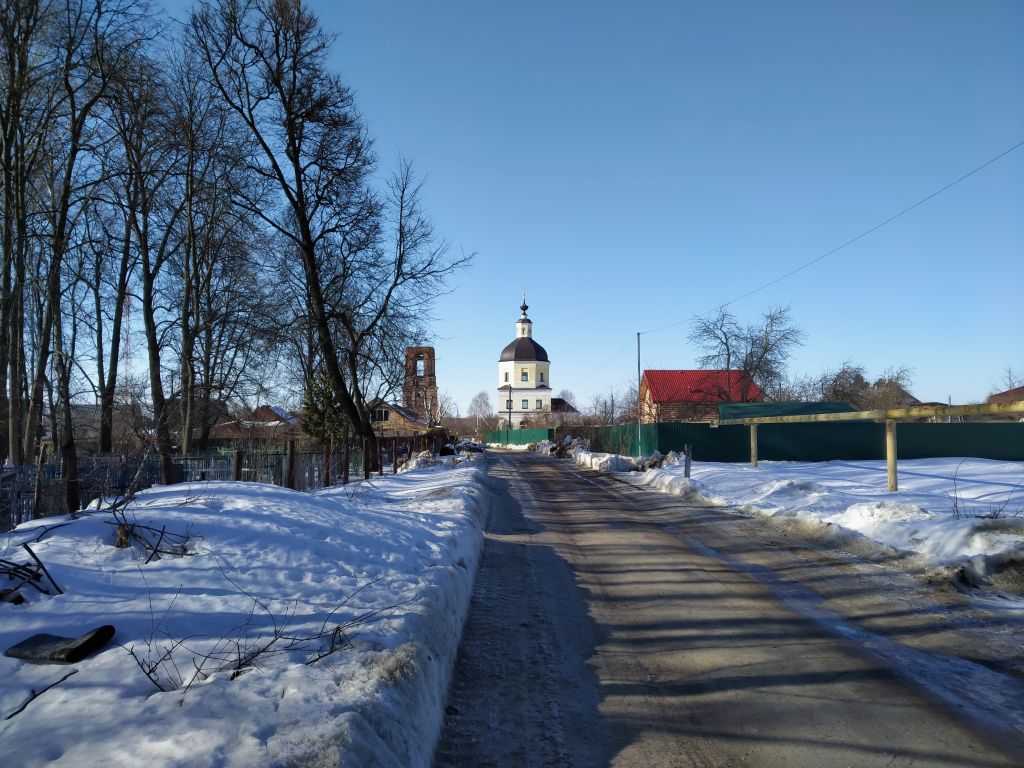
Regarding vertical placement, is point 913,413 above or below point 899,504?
above

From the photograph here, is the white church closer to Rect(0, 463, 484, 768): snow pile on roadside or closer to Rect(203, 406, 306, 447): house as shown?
Rect(203, 406, 306, 447): house

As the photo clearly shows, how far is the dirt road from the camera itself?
3.92 m

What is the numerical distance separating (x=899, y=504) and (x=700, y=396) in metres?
45.9

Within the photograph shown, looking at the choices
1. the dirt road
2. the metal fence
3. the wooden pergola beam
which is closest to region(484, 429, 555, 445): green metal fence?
the metal fence

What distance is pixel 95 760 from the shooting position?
2809 millimetres

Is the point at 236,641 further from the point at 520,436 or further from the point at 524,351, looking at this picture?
the point at 524,351

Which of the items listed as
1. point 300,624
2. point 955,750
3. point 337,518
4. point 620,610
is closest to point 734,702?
point 955,750

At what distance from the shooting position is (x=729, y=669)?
5.12m

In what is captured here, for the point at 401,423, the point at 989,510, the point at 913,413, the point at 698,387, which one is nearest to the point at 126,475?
the point at 989,510

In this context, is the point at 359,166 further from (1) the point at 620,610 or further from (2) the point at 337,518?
(1) the point at 620,610

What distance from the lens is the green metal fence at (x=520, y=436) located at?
7462cm

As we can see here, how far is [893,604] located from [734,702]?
11.0 ft

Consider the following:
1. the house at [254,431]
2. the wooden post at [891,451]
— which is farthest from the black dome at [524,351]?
the wooden post at [891,451]

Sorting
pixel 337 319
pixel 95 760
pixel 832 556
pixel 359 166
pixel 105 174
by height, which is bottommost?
pixel 832 556
